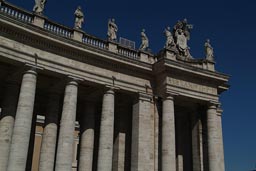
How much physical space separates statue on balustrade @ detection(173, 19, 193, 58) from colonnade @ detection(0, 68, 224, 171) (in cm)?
523

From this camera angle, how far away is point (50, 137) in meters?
23.8

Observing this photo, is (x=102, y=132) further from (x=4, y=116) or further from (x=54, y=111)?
(x=4, y=116)

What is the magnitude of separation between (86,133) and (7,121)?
21.0 ft

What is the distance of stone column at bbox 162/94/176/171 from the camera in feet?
77.5

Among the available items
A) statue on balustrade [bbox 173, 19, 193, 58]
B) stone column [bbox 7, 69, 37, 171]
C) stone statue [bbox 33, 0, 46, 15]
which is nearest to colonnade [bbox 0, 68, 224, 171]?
stone column [bbox 7, 69, 37, 171]

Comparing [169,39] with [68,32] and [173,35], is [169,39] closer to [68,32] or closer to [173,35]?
[173,35]

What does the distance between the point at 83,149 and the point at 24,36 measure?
9747 mm

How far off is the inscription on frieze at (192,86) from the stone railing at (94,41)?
582cm

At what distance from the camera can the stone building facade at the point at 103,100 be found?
836 inches

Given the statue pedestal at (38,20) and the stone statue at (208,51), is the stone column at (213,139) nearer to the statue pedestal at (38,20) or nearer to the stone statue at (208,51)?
the stone statue at (208,51)

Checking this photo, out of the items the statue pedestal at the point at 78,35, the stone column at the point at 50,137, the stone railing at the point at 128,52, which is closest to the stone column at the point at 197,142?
the stone railing at the point at 128,52

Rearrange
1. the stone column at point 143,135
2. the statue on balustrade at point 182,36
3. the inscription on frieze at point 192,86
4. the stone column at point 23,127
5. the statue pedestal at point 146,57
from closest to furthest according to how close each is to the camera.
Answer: the stone column at point 23,127 → the stone column at point 143,135 → the inscription on frieze at point 192,86 → the statue pedestal at point 146,57 → the statue on balustrade at point 182,36

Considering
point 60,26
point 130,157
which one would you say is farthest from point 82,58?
point 130,157

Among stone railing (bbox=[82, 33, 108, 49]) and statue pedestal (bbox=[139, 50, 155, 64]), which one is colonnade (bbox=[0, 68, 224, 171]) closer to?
statue pedestal (bbox=[139, 50, 155, 64])
